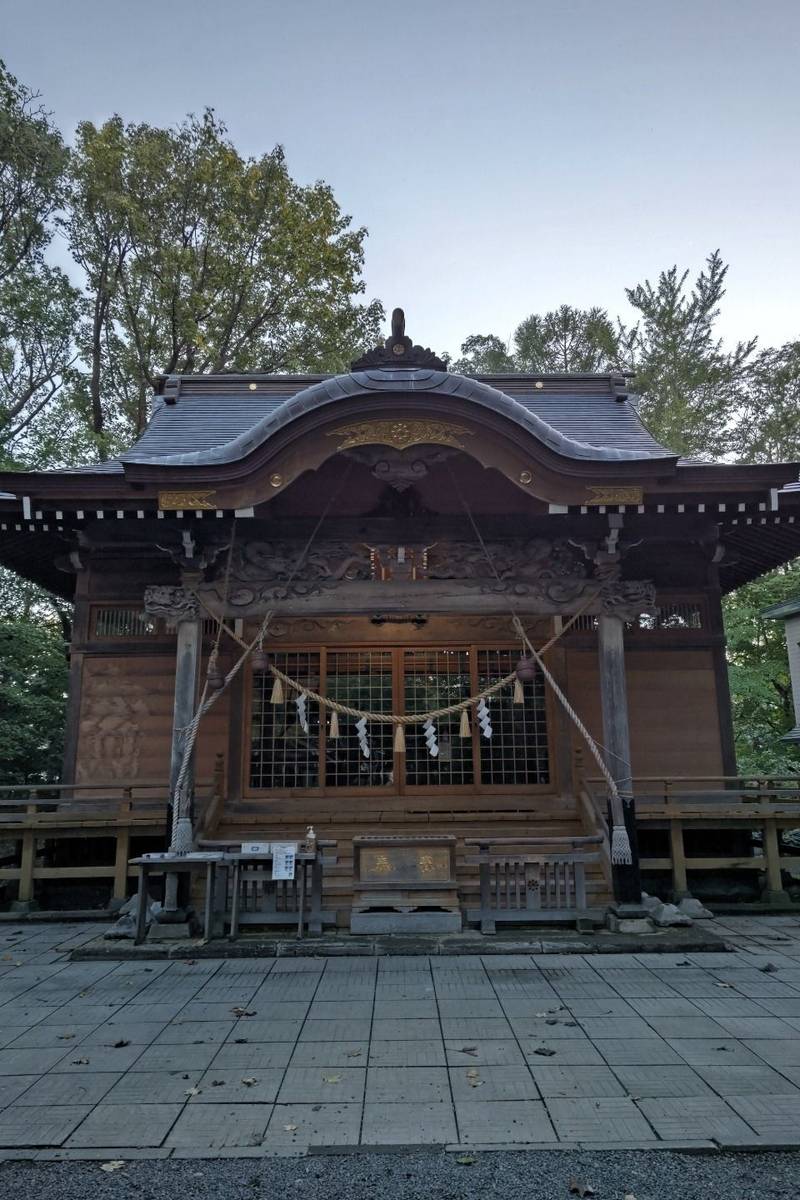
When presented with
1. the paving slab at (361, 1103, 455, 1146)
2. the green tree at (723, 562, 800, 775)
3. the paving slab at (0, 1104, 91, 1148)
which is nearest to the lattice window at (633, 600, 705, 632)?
the paving slab at (361, 1103, 455, 1146)

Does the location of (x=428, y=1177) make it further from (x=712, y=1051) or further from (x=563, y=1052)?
(x=712, y=1051)

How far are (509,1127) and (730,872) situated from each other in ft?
22.0

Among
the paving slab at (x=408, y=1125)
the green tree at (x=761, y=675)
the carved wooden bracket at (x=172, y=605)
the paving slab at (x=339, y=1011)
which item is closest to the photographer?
the paving slab at (x=408, y=1125)

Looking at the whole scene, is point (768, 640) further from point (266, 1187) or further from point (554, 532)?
point (266, 1187)

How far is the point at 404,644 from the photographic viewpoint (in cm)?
1046

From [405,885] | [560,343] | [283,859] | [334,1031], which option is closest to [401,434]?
[283,859]

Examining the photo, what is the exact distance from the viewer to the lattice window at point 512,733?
33.2ft

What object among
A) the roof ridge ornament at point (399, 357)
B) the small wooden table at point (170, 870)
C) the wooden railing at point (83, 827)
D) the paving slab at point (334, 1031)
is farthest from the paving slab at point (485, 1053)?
the roof ridge ornament at point (399, 357)

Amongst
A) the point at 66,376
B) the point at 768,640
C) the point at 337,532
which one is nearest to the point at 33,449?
the point at 66,376

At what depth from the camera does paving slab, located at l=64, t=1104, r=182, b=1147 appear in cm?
366

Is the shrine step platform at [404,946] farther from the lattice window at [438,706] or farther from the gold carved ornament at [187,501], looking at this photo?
the gold carved ornament at [187,501]

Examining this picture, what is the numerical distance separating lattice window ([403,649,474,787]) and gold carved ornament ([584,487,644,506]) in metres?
3.47

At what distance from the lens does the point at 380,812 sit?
979 centimetres

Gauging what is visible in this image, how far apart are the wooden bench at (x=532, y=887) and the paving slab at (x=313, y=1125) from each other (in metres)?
3.79
